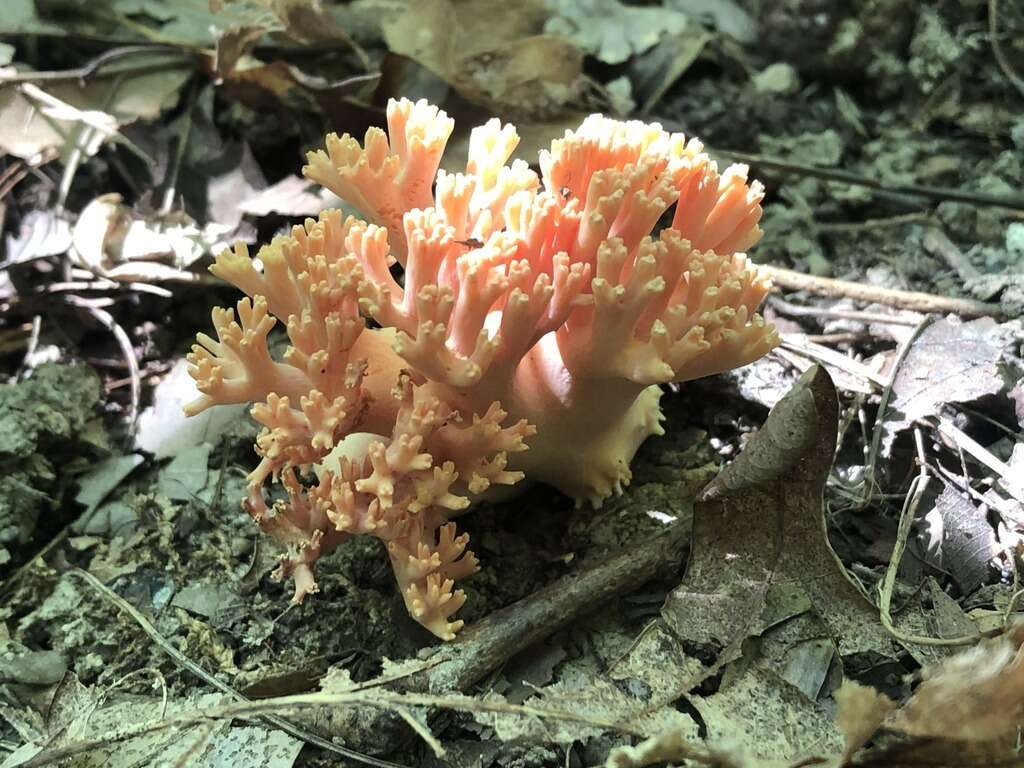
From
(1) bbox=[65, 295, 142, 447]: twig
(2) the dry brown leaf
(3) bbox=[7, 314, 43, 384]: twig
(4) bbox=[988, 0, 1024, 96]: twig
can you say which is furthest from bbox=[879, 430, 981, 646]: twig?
(3) bbox=[7, 314, 43, 384]: twig

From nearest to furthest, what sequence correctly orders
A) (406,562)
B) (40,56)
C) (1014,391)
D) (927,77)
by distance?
(406,562), (1014,391), (40,56), (927,77)

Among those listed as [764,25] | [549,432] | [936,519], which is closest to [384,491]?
[549,432]

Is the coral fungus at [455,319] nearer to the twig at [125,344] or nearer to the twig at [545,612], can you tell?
the twig at [545,612]

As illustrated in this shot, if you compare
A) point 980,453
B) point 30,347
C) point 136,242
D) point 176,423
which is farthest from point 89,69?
point 980,453

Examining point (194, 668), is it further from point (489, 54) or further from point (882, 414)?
point (489, 54)

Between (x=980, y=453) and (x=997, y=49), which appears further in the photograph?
(x=997, y=49)

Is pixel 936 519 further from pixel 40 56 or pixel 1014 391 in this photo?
pixel 40 56

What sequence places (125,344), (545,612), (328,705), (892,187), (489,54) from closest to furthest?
1. (328,705)
2. (545,612)
3. (125,344)
4. (892,187)
5. (489,54)
